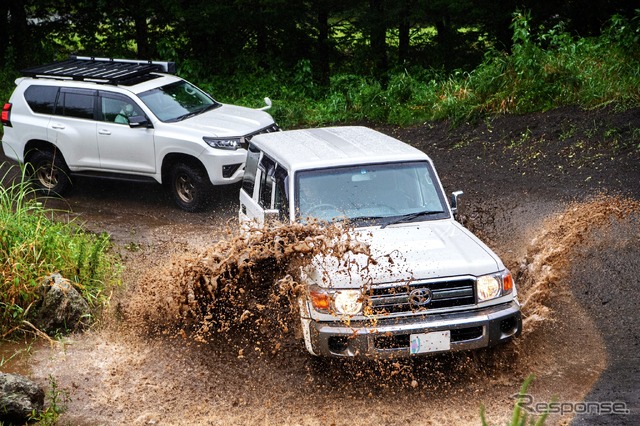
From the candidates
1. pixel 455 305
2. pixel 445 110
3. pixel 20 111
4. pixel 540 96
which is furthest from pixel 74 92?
pixel 455 305

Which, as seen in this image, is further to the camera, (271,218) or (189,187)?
(189,187)

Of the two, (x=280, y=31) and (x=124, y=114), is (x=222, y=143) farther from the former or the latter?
(x=280, y=31)

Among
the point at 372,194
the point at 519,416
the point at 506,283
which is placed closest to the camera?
the point at 519,416

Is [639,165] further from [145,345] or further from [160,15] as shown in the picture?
[160,15]

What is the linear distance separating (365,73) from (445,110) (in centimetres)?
541

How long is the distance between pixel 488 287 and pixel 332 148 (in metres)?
2.19

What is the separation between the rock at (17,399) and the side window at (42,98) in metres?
7.32

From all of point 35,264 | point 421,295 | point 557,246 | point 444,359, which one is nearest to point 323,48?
point 557,246

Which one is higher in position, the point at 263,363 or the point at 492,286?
the point at 492,286

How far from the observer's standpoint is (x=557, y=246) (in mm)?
8641

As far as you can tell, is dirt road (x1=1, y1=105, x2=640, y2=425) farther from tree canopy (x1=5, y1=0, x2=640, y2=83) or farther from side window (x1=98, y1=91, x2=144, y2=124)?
tree canopy (x1=5, y1=0, x2=640, y2=83)

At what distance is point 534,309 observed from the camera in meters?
7.37

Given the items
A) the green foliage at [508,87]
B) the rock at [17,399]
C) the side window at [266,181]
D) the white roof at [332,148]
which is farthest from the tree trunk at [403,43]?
the rock at [17,399]

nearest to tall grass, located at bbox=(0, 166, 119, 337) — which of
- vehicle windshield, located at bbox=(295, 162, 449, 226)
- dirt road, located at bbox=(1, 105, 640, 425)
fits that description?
dirt road, located at bbox=(1, 105, 640, 425)
